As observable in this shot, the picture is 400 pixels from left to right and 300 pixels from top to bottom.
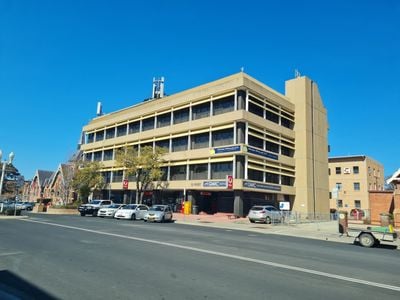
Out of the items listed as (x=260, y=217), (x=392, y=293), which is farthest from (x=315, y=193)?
(x=392, y=293)

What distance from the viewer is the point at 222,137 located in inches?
1720

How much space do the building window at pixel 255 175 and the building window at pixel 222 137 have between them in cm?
428

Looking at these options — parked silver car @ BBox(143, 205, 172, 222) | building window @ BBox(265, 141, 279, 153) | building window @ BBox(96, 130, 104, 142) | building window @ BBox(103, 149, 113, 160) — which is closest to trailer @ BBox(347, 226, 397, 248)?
parked silver car @ BBox(143, 205, 172, 222)

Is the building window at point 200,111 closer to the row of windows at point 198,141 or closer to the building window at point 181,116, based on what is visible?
the building window at point 181,116

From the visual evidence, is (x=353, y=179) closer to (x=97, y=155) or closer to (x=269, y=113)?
(x=269, y=113)

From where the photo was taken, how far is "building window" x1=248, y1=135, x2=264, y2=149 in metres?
42.8

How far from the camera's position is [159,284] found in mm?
7086

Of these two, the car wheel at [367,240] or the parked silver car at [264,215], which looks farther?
the parked silver car at [264,215]

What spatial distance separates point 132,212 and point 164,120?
73.6 feet

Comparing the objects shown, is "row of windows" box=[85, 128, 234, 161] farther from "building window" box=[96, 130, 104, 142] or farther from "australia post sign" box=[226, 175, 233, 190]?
"building window" box=[96, 130, 104, 142]

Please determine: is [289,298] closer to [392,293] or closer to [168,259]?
[392,293]

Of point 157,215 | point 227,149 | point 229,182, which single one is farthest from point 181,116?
point 157,215

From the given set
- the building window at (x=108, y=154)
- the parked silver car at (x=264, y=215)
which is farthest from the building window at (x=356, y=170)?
the building window at (x=108, y=154)

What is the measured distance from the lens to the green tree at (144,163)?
46719 millimetres
